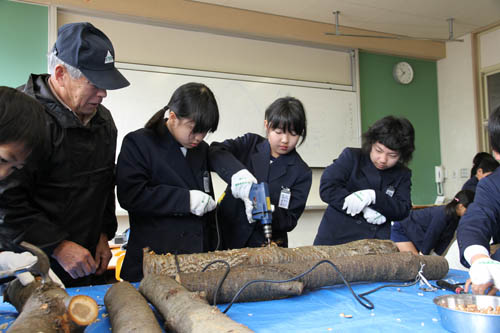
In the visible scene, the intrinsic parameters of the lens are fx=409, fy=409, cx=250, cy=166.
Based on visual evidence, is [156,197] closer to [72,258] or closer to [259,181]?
[72,258]

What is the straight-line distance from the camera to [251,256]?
161cm

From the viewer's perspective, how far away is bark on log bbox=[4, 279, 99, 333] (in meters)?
0.95

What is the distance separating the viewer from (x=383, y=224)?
2.42 meters

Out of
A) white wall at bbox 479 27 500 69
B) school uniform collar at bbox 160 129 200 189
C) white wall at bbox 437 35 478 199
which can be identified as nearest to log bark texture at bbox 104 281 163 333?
school uniform collar at bbox 160 129 200 189

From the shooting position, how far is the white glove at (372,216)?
232 cm

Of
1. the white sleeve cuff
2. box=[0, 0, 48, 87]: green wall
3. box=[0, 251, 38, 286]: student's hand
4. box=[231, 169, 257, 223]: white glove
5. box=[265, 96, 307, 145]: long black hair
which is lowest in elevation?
the white sleeve cuff

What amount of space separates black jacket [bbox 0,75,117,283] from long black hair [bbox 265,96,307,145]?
0.78 meters

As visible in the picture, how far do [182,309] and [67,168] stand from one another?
0.83 meters

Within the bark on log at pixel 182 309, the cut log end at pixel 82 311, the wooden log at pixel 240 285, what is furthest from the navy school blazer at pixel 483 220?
the cut log end at pixel 82 311

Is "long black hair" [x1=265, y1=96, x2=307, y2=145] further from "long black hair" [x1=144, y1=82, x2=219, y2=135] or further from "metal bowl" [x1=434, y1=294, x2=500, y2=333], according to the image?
"metal bowl" [x1=434, y1=294, x2=500, y2=333]

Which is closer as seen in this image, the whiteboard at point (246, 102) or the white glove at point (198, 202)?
the white glove at point (198, 202)

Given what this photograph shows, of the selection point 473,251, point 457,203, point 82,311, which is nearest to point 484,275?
point 473,251

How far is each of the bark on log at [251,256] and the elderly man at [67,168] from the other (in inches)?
11.0

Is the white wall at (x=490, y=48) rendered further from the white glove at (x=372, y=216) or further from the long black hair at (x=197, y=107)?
the long black hair at (x=197, y=107)
